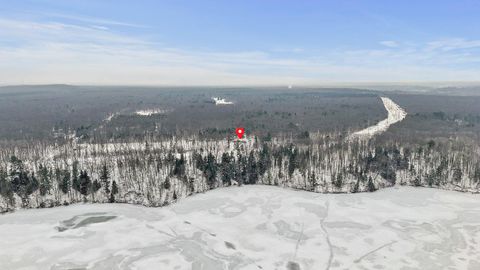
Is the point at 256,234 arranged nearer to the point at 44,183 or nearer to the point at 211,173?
the point at 211,173

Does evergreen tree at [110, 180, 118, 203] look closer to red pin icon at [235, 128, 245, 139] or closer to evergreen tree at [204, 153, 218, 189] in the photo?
evergreen tree at [204, 153, 218, 189]

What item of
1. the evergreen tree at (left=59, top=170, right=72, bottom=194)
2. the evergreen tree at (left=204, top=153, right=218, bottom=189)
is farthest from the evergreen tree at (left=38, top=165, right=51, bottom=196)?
the evergreen tree at (left=204, top=153, right=218, bottom=189)

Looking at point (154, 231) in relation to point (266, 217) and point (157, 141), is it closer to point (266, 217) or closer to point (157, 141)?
point (266, 217)

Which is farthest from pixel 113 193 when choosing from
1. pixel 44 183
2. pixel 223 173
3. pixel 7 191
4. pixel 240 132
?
pixel 240 132

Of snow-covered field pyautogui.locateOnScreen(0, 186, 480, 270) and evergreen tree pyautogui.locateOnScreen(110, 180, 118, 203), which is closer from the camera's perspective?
snow-covered field pyautogui.locateOnScreen(0, 186, 480, 270)

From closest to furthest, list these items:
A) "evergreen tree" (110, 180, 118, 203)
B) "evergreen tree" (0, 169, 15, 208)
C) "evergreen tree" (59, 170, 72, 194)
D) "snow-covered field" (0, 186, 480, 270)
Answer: "snow-covered field" (0, 186, 480, 270) → "evergreen tree" (0, 169, 15, 208) → "evergreen tree" (110, 180, 118, 203) → "evergreen tree" (59, 170, 72, 194)

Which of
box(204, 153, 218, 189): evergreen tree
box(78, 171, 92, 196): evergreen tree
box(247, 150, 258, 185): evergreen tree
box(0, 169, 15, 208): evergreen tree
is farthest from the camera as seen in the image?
box(247, 150, 258, 185): evergreen tree

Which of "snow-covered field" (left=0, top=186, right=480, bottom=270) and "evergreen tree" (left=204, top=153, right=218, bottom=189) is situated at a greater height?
"evergreen tree" (left=204, top=153, right=218, bottom=189)

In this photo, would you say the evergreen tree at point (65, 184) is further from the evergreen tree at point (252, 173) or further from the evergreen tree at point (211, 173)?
the evergreen tree at point (252, 173)
